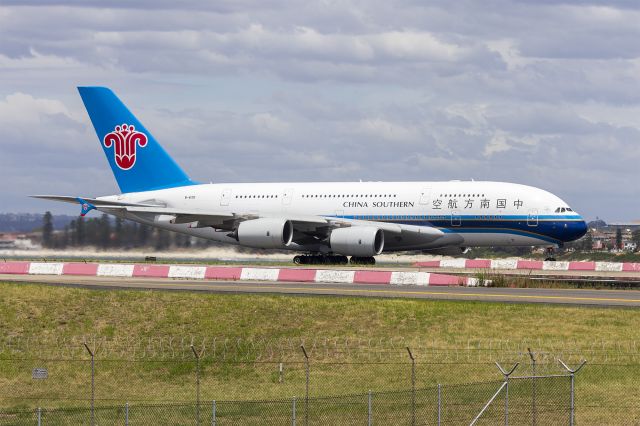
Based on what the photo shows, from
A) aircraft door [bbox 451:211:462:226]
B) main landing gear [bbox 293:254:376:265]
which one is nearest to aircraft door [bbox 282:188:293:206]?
main landing gear [bbox 293:254:376:265]

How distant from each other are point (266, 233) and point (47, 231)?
81.8ft

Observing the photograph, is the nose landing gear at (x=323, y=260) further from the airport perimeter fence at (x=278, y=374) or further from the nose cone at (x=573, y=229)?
the airport perimeter fence at (x=278, y=374)

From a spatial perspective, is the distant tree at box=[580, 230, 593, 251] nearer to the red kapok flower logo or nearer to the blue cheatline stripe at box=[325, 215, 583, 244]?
the blue cheatline stripe at box=[325, 215, 583, 244]

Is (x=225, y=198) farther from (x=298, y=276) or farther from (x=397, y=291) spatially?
(x=397, y=291)

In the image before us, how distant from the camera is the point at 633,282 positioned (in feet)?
148

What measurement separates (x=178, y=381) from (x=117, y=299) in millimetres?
9648

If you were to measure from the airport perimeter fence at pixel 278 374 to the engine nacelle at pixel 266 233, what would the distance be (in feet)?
76.2

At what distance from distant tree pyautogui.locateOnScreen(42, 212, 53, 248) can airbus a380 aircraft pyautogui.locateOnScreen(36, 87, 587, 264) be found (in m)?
11.3

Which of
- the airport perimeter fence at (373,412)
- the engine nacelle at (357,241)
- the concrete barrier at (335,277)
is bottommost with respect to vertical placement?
the airport perimeter fence at (373,412)

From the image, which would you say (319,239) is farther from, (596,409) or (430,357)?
(596,409)

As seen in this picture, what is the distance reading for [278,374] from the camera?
29484mm

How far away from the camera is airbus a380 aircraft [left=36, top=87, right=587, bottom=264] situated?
55719 millimetres

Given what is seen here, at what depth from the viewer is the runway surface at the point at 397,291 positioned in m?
38.6

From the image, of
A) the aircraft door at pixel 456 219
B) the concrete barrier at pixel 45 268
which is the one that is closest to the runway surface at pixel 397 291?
the concrete barrier at pixel 45 268
